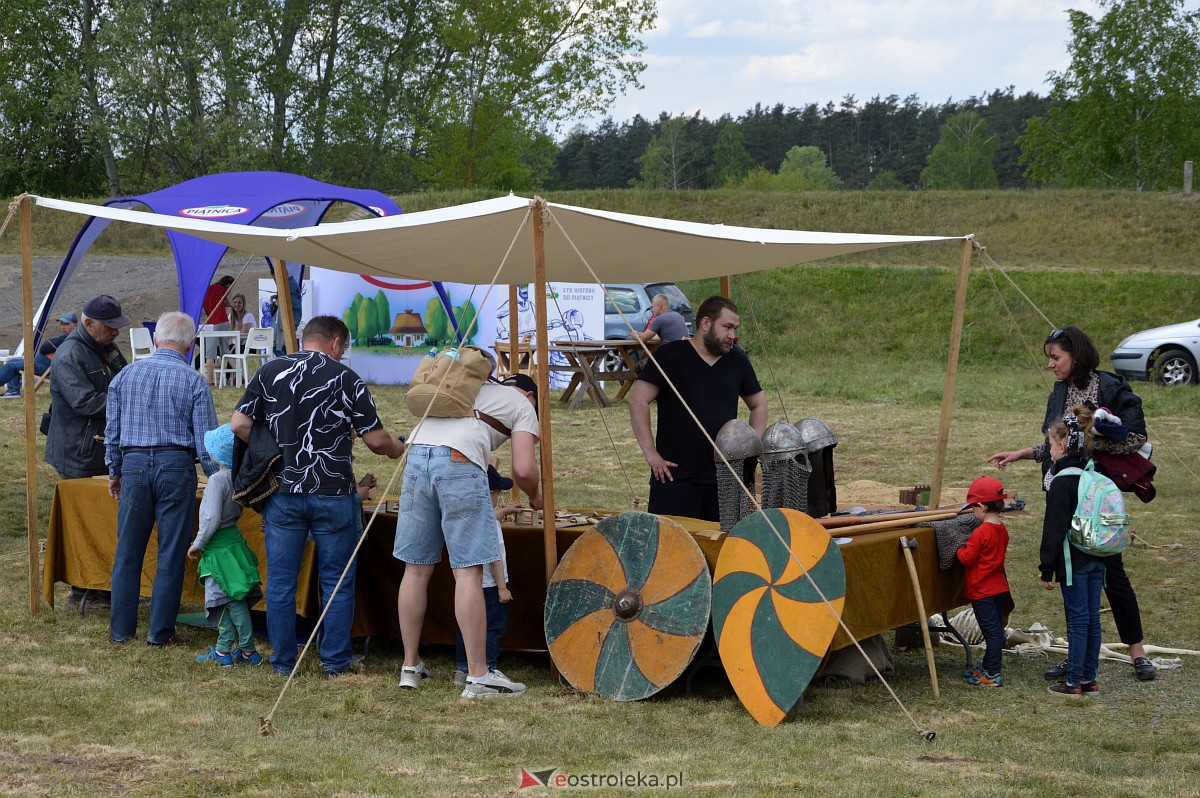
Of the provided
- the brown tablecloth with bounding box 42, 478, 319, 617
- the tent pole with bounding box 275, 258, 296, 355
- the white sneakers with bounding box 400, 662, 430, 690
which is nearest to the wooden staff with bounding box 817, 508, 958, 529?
the white sneakers with bounding box 400, 662, 430, 690

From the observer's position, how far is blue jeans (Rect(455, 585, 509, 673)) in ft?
16.5

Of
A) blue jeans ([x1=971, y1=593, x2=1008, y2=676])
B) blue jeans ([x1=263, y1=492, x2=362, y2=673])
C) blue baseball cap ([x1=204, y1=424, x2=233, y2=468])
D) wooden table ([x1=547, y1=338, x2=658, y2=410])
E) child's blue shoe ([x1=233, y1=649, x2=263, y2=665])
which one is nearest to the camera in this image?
blue jeans ([x1=263, y1=492, x2=362, y2=673])

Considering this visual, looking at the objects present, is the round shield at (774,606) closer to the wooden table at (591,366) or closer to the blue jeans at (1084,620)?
the blue jeans at (1084,620)

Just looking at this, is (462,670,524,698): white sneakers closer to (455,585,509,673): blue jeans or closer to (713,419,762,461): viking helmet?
(455,585,509,673): blue jeans

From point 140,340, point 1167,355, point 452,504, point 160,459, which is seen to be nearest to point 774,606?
point 452,504

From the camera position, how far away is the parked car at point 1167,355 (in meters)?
16.5

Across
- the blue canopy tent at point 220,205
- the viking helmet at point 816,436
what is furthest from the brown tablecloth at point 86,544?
the blue canopy tent at point 220,205

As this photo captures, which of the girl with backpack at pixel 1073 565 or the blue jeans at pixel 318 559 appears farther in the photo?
the blue jeans at pixel 318 559

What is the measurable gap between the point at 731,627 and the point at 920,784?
3.45 ft

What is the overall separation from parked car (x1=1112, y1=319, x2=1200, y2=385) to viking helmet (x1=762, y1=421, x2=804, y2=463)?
44.1 ft

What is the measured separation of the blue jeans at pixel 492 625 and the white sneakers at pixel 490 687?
141mm

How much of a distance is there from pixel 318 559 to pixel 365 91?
3073 centimetres

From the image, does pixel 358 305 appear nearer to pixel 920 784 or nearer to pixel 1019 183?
pixel 920 784

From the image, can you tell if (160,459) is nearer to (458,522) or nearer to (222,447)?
(222,447)
